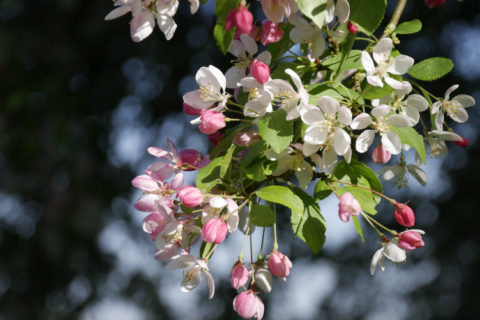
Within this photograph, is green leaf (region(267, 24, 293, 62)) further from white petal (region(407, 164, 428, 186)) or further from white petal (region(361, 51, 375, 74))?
white petal (region(407, 164, 428, 186))

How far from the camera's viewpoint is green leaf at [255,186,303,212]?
2.32ft

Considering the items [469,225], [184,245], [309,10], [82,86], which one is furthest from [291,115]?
[469,225]

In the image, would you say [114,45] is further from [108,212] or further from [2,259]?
[2,259]

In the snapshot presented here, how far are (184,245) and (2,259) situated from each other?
3.61m

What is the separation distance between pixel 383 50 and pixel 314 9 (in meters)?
0.12

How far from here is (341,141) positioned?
694 mm

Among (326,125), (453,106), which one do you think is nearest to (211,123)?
(326,125)

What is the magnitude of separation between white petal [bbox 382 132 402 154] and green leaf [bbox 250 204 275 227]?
185 millimetres

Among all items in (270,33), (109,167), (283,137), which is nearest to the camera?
(283,137)

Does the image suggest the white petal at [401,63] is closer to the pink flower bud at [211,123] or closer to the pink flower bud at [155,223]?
the pink flower bud at [211,123]

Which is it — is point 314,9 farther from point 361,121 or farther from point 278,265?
point 278,265

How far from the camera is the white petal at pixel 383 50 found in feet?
2.37

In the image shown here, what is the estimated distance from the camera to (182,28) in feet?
11.4

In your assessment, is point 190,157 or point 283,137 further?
point 190,157
